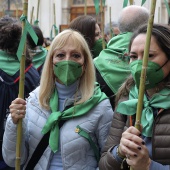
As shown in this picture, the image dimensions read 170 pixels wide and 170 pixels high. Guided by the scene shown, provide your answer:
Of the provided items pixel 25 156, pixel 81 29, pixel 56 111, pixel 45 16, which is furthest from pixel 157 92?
pixel 45 16

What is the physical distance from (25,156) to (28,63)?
0.93 meters

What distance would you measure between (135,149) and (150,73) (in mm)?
393

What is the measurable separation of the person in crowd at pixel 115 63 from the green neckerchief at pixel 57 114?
411 mm

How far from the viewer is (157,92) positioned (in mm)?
2035

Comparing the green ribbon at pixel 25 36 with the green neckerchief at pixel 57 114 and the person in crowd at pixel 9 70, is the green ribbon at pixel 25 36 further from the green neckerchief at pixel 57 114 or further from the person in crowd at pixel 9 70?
the person in crowd at pixel 9 70

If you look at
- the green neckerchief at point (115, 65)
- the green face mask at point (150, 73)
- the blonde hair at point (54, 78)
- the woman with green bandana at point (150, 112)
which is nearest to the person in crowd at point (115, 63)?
the green neckerchief at point (115, 65)

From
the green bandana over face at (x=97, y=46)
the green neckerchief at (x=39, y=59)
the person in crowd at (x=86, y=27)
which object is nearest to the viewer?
the person in crowd at (x=86, y=27)

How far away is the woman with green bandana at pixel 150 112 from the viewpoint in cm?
189

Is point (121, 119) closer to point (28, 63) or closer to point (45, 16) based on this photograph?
point (28, 63)

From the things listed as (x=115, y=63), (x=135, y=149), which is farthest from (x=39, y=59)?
(x=135, y=149)

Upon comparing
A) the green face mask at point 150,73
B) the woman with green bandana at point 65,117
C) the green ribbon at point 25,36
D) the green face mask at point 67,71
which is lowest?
the woman with green bandana at point 65,117

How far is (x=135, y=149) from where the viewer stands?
5.54 feet

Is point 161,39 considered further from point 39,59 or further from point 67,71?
point 39,59

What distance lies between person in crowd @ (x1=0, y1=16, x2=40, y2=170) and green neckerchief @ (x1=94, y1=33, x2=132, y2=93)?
48 centimetres
